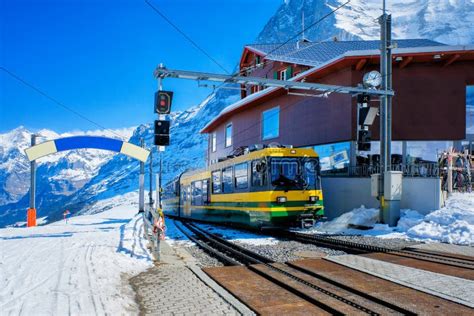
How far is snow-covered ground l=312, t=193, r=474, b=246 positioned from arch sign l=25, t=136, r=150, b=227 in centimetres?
1059

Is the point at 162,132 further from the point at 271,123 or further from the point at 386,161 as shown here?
the point at 271,123

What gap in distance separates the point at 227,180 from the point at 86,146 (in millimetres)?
9235

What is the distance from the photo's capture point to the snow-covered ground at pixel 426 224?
1216 centimetres

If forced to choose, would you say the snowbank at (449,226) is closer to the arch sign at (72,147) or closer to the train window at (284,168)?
the train window at (284,168)

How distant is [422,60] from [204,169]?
12.4 m

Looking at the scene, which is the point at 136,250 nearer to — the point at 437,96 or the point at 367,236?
the point at 367,236

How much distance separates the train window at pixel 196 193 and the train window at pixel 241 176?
218 inches

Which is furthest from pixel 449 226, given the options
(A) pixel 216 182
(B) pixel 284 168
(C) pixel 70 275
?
(C) pixel 70 275

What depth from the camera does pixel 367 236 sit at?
42.8 ft

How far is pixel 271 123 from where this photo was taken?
27.9 m

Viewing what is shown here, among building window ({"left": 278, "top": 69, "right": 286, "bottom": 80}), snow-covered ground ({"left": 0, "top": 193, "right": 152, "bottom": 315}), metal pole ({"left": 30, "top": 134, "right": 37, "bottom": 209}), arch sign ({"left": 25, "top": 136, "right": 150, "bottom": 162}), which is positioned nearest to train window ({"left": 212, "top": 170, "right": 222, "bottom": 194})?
arch sign ({"left": 25, "top": 136, "right": 150, "bottom": 162})

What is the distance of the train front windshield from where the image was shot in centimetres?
1400

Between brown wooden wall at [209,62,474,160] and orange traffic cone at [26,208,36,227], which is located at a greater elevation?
brown wooden wall at [209,62,474,160]

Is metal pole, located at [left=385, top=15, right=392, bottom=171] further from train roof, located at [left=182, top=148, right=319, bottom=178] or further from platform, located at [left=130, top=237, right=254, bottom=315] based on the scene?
platform, located at [left=130, top=237, right=254, bottom=315]
